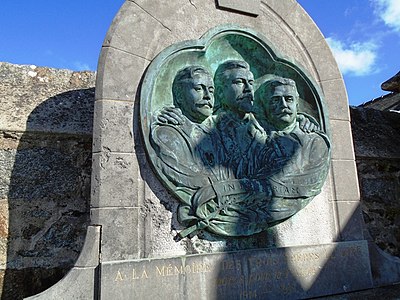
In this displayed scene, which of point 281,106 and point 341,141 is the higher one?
point 281,106

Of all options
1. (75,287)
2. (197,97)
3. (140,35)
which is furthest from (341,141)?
(75,287)

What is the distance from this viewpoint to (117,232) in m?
2.49

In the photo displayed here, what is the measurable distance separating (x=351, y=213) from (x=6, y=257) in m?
2.93

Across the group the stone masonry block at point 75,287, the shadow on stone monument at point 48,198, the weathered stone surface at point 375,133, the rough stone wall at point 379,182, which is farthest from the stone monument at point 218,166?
the weathered stone surface at point 375,133

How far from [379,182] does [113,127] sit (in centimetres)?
351

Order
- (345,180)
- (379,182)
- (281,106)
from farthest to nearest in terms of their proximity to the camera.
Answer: (379,182) → (345,180) → (281,106)

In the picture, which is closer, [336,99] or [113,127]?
[113,127]

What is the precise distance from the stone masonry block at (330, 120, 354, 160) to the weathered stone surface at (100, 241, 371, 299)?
2.61ft

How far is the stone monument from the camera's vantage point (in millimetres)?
2521

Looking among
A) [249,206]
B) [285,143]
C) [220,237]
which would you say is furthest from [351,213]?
[220,237]

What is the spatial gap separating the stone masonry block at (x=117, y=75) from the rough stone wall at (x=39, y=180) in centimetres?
88

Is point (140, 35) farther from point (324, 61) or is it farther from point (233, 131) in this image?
point (324, 61)

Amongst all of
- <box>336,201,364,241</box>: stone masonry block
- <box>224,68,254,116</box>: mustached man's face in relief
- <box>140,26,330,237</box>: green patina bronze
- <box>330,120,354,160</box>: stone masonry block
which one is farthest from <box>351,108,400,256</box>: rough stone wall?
<box>224,68,254,116</box>: mustached man's face in relief

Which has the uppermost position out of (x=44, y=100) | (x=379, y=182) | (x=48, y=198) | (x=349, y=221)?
(x=44, y=100)
